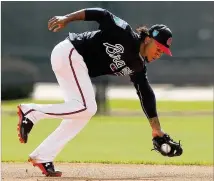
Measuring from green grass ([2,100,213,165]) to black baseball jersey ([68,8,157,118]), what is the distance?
2317 millimetres

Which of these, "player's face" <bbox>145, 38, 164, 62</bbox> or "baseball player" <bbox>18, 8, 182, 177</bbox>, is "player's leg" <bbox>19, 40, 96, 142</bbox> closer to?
"baseball player" <bbox>18, 8, 182, 177</bbox>

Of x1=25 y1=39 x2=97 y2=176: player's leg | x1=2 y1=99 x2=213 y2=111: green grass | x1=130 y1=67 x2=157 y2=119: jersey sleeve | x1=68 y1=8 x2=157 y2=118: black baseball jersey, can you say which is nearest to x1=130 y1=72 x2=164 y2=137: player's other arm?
x1=130 y1=67 x2=157 y2=119: jersey sleeve

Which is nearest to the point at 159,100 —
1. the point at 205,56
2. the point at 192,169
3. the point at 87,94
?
the point at 205,56

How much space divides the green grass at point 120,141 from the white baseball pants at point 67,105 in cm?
214

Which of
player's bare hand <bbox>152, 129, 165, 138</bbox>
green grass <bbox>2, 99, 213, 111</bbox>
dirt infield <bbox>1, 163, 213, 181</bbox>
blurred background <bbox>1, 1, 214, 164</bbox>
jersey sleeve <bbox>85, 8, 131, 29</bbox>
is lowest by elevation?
green grass <bbox>2, 99, 213, 111</bbox>

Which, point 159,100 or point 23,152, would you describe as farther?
point 159,100

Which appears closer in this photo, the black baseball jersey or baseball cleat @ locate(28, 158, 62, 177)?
the black baseball jersey

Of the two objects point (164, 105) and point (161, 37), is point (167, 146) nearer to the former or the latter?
point (161, 37)

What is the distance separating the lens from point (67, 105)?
21.2 ft

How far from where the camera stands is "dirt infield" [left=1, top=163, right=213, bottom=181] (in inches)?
263

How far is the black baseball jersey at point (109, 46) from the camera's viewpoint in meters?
6.45

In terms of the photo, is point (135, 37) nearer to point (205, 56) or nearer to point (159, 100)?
point (205, 56)

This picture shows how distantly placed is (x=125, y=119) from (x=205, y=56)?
13.8ft

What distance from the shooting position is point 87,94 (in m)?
6.49
